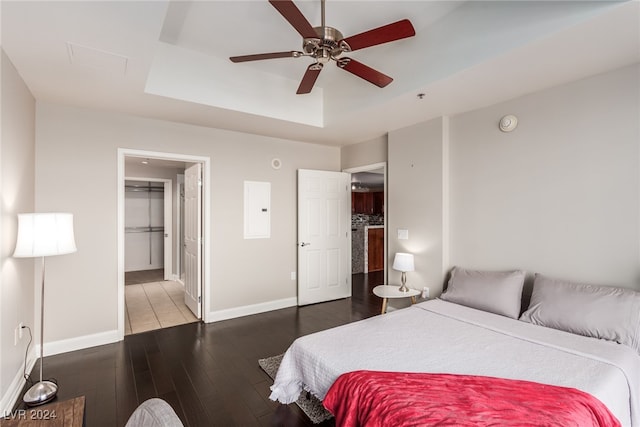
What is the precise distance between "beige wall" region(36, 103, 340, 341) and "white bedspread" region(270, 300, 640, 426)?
7.40 ft

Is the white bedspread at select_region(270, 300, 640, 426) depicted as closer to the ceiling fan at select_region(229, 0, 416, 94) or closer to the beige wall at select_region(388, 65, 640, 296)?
the beige wall at select_region(388, 65, 640, 296)

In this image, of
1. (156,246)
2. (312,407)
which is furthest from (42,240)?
(156,246)

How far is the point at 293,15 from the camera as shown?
5.80 feet

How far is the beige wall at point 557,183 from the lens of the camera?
243 centimetres

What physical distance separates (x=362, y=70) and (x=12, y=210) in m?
2.84

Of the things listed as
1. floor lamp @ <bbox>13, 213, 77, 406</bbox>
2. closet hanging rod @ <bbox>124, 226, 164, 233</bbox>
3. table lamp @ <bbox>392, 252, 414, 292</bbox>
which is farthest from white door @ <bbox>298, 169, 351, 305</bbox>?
closet hanging rod @ <bbox>124, 226, 164, 233</bbox>

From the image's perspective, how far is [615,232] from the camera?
8.11ft

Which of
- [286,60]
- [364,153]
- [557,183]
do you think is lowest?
[557,183]

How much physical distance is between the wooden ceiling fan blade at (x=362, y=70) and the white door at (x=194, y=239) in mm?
2454

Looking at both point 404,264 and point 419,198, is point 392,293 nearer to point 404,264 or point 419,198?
point 404,264

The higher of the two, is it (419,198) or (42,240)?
(419,198)

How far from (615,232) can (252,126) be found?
12.2ft

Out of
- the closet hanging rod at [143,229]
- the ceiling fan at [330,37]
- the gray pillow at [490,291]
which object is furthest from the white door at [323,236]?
the closet hanging rod at [143,229]

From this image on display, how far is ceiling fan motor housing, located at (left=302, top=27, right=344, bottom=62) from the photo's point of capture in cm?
204
